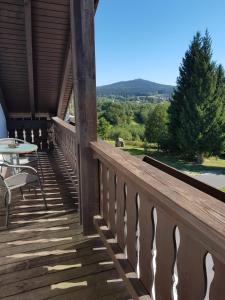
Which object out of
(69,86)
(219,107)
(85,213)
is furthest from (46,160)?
(219,107)

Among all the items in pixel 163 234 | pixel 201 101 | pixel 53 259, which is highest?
pixel 201 101

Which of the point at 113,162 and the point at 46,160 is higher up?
the point at 113,162

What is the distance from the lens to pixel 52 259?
207 centimetres

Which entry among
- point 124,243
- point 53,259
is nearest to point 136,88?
point 53,259

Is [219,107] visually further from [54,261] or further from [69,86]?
[54,261]

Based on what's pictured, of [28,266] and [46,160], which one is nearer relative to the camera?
[28,266]

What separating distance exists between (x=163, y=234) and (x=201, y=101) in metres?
21.9

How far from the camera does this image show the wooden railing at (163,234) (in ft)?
2.75

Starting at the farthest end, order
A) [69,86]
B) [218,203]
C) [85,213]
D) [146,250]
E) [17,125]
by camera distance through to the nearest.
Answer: [17,125], [69,86], [85,213], [146,250], [218,203]

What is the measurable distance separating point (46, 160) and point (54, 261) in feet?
12.4

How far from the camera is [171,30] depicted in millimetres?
34906

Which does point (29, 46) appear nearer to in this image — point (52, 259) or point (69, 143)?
point (69, 143)

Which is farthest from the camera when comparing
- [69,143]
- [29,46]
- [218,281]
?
[69,143]

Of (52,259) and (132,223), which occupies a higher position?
(132,223)
